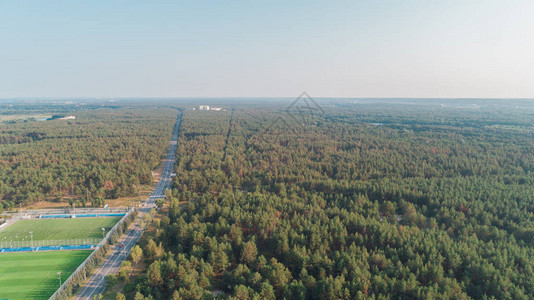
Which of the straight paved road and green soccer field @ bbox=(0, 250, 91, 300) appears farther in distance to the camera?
the straight paved road

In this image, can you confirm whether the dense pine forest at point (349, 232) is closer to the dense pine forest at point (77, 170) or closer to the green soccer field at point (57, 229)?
the green soccer field at point (57, 229)

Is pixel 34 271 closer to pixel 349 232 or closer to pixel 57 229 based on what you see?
pixel 57 229

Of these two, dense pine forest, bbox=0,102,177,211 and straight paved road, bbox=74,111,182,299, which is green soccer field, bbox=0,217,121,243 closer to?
straight paved road, bbox=74,111,182,299

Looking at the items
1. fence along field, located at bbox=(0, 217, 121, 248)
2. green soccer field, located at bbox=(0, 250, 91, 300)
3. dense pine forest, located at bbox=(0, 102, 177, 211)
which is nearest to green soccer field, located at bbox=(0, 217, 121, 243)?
fence along field, located at bbox=(0, 217, 121, 248)

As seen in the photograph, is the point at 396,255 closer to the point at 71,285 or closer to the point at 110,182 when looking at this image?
the point at 71,285

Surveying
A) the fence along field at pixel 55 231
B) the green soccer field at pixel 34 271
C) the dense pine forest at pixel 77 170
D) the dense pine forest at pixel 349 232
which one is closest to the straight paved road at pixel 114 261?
the green soccer field at pixel 34 271

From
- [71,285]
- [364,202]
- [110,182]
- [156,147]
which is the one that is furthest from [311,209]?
[156,147]
